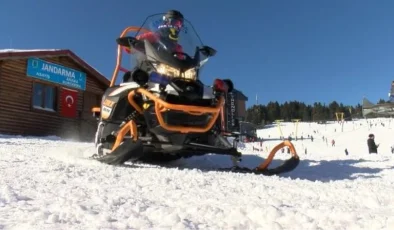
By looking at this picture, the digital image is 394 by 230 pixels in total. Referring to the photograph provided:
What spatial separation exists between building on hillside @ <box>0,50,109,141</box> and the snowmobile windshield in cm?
1058

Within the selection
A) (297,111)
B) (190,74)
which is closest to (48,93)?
(190,74)

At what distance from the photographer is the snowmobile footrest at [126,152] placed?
475cm

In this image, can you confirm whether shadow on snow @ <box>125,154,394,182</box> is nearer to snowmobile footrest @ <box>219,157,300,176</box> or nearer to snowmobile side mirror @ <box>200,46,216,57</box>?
snowmobile footrest @ <box>219,157,300,176</box>

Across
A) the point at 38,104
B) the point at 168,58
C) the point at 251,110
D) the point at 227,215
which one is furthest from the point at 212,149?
the point at 251,110

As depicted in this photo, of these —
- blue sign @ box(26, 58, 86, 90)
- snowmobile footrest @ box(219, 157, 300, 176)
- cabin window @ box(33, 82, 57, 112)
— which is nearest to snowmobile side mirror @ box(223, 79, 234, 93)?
snowmobile footrest @ box(219, 157, 300, 176)

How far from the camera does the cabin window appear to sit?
52.8 feet

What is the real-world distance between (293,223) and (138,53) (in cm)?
403

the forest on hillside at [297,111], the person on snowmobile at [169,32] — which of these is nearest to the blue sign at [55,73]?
the person on snowmobile at [169,32]

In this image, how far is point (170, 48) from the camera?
5.45 meters

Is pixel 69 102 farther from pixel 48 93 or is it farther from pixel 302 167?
pixel 302 167

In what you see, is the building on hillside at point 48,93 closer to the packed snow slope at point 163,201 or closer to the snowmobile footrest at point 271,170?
the packed snow slope at point 163,201

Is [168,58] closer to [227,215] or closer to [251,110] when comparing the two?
[227,215]

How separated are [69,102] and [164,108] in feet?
43.4

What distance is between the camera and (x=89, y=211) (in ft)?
→ 7.70
